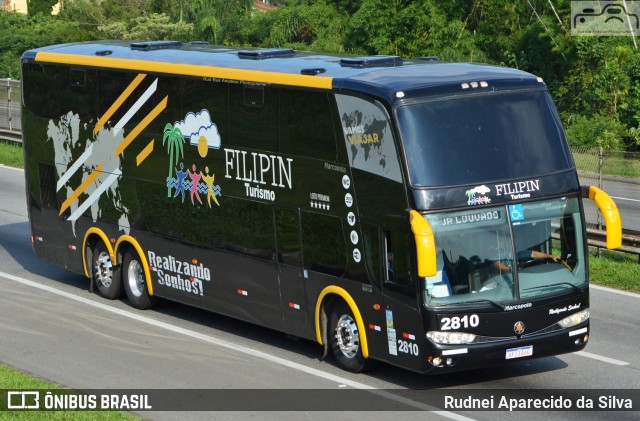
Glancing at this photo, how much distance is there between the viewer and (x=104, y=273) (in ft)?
61.9

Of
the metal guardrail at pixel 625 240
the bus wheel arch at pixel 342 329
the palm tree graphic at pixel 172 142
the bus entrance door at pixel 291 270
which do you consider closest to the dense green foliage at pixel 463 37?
the metal guardrail at pixel 625 240

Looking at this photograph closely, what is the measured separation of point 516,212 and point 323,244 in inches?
99.7

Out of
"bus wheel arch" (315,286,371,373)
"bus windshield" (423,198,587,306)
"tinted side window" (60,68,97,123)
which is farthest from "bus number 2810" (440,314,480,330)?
"tinted side window" (60,68,97,123)

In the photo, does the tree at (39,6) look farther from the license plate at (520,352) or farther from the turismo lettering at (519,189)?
the license plate at (520,352)

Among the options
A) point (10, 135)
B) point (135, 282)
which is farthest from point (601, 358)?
point (10, 135)

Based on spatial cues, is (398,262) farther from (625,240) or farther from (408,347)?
(625,240)

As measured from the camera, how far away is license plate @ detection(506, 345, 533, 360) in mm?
12906

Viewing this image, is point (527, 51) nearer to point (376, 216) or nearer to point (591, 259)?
point (591, 259)

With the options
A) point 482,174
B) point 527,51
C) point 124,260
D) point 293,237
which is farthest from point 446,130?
point 527,51

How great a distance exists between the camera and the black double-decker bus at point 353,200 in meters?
12.7

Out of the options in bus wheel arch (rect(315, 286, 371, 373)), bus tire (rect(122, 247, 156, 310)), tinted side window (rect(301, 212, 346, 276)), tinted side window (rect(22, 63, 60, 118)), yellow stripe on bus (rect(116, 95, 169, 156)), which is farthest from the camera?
tinted side window (rect(22, 63, 60, 118))

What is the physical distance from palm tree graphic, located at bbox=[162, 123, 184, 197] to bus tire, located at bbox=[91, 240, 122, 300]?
2365 mm

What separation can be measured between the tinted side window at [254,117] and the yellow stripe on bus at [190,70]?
156 mm

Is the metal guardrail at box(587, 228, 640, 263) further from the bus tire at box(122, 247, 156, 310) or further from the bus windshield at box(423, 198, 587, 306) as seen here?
the bus tire at box(122, 247, 156, 310)
